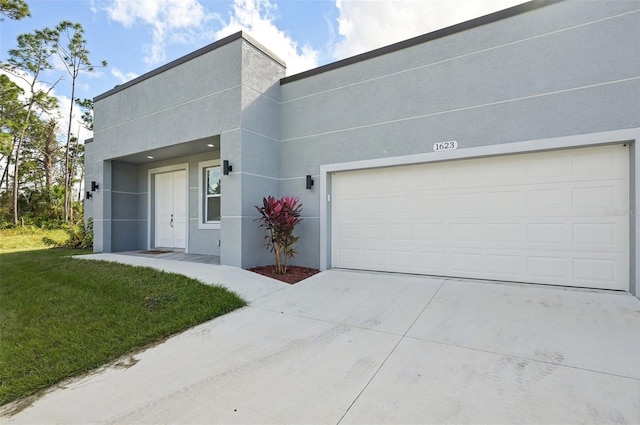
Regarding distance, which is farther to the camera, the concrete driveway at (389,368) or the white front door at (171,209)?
the white front door at (171,209)

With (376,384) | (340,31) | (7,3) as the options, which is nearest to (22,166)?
(7,3)

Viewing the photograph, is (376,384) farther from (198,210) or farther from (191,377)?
(198,210)

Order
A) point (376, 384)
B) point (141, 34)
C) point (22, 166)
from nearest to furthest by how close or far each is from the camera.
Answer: point (376, 384)
point (141, 34)
point (22, 166)

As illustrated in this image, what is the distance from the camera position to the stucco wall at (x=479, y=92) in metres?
4.12

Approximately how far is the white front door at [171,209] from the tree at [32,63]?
10589 millimetres

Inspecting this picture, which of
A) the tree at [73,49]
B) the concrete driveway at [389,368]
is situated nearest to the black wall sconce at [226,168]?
the concrete driveway at [389,368]

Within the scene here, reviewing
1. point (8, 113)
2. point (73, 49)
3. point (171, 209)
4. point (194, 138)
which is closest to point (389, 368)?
point (194, 138)

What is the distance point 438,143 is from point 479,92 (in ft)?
3.23

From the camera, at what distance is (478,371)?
2.38m

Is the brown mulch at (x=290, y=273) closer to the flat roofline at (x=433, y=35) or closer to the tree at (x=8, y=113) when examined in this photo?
the flat roofline at (x=433, y=35)

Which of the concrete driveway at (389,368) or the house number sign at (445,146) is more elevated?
the house number sign at (445,146)

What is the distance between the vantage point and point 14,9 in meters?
7.46

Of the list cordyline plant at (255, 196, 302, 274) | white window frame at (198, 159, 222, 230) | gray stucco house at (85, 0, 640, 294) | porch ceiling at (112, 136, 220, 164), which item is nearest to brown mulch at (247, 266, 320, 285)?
cordyline plant at (255, 196, 302, 274)

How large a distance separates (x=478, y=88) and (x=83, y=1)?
635 cm
